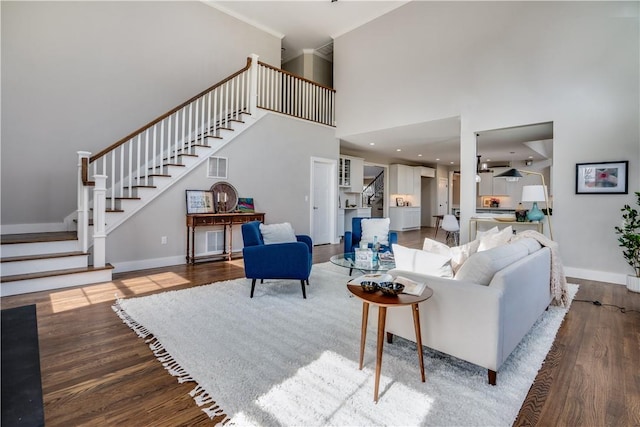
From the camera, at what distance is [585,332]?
8.61 feet

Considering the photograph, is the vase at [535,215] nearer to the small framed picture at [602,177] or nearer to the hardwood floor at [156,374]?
the small framed picture at [602,177]

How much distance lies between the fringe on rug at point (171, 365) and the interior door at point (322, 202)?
15.6 feet

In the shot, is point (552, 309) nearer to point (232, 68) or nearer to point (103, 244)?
point (103, 244)

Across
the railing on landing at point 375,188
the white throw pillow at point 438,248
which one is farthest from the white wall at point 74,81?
the railing on landing at point 375,188

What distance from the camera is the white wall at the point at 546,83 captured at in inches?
161

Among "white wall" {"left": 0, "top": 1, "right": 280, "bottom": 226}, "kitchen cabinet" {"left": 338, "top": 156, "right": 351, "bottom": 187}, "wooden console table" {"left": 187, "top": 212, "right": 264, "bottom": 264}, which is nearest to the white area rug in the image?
"wooden console table" {"left": 187, "top": 212, "right": 264, "bottom": 264}

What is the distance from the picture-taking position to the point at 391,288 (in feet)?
5.72

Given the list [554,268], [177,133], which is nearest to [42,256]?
[177,133]

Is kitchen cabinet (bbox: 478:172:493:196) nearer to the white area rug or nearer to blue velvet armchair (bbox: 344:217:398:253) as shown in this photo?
blue velvet armchair (bbox: 344:217:398:253)

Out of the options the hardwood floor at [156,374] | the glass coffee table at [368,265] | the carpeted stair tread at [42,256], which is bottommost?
the hardwood floor at [156,374]

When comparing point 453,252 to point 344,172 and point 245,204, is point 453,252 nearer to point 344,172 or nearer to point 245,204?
point 245,204

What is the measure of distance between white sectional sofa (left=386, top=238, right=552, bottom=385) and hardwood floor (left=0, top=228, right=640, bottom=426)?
32cm

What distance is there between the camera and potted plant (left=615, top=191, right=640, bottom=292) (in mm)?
3696

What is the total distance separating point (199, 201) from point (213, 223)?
457 mm
